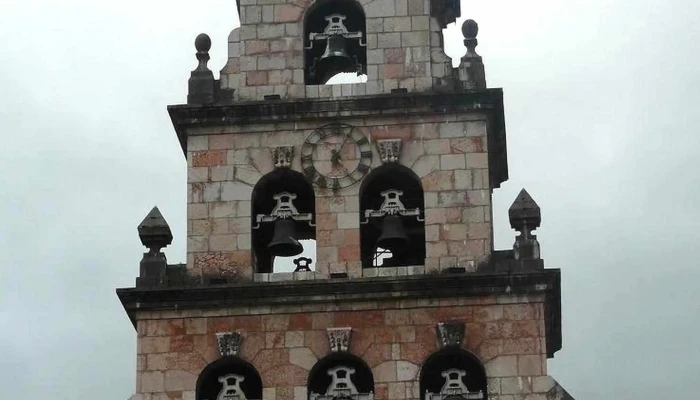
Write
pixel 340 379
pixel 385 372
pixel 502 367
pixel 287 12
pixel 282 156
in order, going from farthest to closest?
1. pixel 287 12
2. pixel 282 156
3. pixel 340 379
4. pixel 385 372
5. pixel 502 367

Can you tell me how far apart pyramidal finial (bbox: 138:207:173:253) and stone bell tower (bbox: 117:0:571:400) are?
0.08ft

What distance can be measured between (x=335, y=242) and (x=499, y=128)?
390 cm

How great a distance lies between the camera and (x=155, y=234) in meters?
36.4

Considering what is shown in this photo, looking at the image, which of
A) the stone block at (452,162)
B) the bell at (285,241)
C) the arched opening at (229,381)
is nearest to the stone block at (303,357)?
the arched opening at (229,381)

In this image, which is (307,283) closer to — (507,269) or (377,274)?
(377,274)

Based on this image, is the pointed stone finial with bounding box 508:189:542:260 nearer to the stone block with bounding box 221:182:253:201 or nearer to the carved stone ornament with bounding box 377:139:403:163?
the carved stone ornament with bounding box 377:139:403:163

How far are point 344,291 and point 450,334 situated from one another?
1.96 meters

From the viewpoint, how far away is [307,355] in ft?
116

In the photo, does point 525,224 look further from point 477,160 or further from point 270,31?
point 270,31

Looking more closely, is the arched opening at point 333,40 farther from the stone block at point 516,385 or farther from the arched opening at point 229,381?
the stone block at point 516,385

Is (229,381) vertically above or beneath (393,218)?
beneath

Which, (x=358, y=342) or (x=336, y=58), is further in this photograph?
(x=336, y=58)

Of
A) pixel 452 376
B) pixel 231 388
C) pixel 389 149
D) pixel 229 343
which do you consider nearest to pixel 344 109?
pixel 389 149

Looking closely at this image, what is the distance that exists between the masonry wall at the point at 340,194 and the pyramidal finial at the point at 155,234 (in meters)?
0.45
